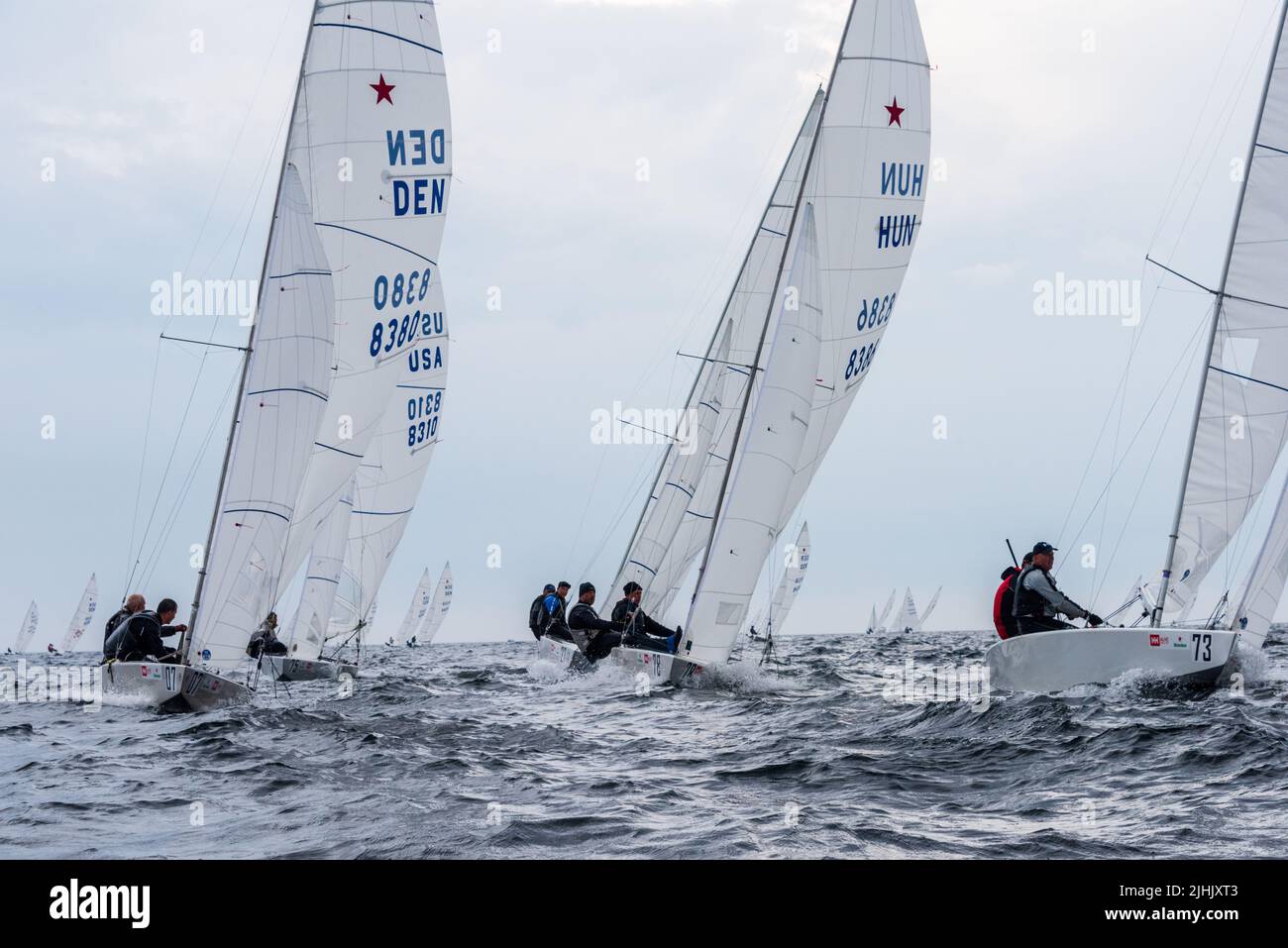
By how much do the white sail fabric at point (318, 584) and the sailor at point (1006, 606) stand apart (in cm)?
1173

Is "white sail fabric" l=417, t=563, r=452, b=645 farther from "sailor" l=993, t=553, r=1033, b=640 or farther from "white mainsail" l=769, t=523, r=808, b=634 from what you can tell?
"sailor" l=993, t=553, r=1033, b=640

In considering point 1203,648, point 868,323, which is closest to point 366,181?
point 868,323

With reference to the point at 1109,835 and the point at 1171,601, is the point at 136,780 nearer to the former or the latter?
the point at 1109,835

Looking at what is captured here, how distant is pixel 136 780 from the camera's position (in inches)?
359

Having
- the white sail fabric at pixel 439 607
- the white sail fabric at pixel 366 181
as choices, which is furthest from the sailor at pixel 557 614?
the white sail fabric at pixel 439 607

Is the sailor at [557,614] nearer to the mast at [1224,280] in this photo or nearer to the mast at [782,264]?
the mast at [782,264]

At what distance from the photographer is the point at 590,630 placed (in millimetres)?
20500

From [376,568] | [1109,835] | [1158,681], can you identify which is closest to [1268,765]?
[1109,835]

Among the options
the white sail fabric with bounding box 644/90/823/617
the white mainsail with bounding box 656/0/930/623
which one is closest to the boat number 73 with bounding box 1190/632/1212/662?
the white mainsail with bounding box 656/0/930/623

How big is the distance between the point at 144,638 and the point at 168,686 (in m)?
0.87

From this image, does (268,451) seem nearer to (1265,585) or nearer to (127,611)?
(127,611)

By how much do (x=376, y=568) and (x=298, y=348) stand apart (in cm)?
1020

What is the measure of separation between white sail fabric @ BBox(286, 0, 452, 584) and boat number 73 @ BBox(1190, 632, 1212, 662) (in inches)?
440

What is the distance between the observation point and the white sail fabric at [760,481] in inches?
603
